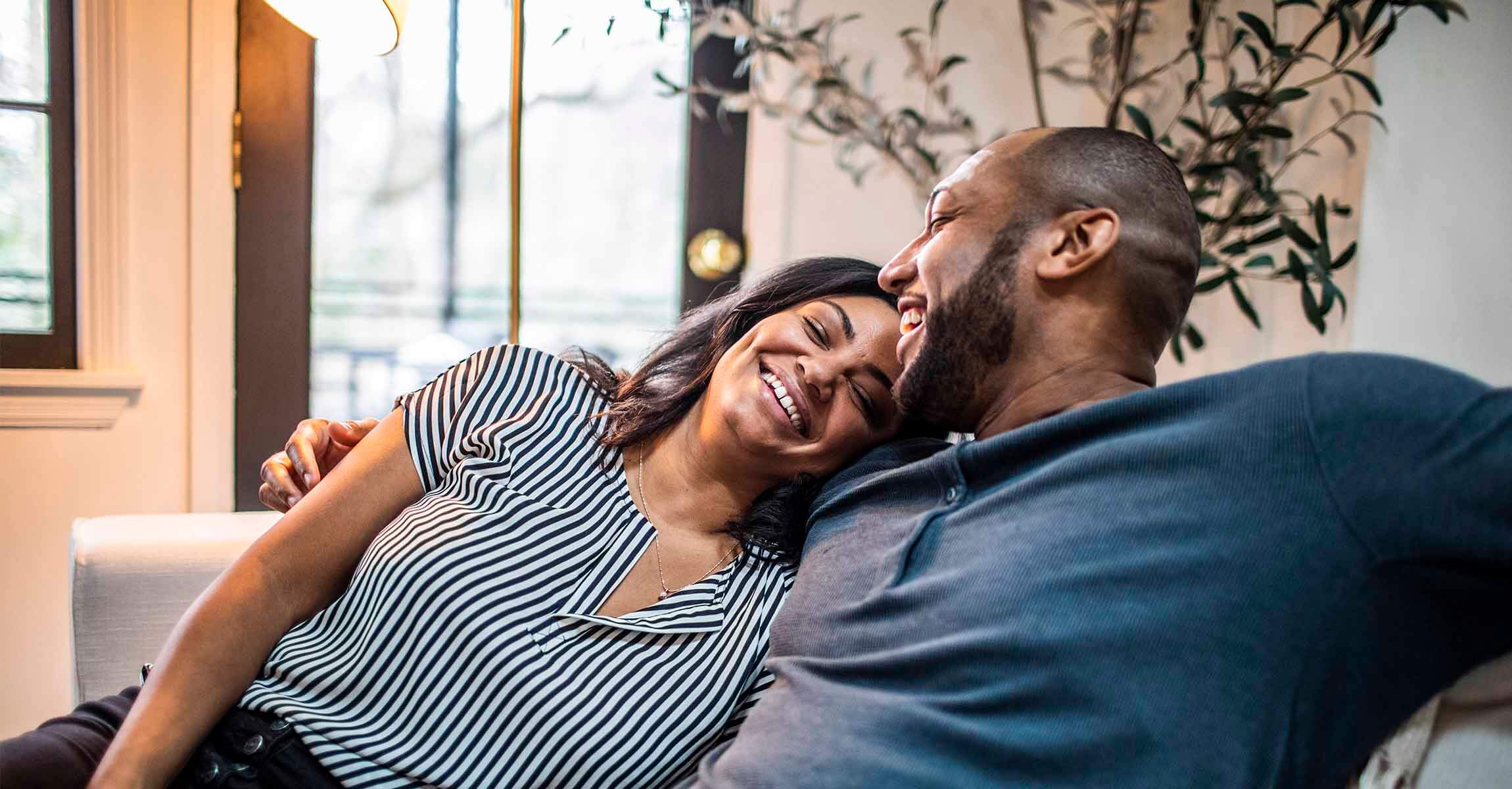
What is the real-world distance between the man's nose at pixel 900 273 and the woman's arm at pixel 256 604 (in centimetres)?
59

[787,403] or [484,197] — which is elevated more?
[484,197]

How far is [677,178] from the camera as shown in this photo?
2.51m

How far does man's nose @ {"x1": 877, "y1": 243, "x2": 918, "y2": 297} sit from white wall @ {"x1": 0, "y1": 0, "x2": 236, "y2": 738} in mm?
1553

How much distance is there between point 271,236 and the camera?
2256mm

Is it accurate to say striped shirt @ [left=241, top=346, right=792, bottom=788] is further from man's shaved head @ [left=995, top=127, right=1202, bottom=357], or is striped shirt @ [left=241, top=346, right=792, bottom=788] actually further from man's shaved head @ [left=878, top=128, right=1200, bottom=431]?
man's shaved head @ [left=995, top=127, right=1202, bottom=357]

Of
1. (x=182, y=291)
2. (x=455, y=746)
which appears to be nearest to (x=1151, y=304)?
(x=455, y=746)

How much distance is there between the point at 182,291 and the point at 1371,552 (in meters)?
2.15

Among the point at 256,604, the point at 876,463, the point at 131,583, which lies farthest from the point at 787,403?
the point at 131,583

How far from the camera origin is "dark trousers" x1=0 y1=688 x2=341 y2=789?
111 cm

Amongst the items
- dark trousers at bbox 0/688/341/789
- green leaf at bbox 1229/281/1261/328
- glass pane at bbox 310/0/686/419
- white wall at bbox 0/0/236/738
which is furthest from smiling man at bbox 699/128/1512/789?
white wall at bbox 0/0/236/738

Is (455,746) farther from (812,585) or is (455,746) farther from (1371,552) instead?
(1371,552)

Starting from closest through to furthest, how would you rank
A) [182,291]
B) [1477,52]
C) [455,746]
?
[455,746] → [1477,52] → [182,291]

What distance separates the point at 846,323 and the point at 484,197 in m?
→ 1.36

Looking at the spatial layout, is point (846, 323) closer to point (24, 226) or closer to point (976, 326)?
point (976, 326)
